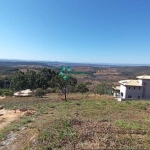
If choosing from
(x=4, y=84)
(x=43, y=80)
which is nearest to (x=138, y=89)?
(x=43, y=80)

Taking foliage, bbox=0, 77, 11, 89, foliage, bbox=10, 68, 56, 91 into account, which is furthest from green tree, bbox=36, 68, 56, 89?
foliage, bbox=0, 77, 11, 89

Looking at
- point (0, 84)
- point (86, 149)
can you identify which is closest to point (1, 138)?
point (86, 149)

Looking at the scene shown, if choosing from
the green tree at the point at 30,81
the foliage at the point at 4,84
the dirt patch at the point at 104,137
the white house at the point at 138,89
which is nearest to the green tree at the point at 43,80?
the green tree at the point at 30,81

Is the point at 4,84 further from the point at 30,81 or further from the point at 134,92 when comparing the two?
the point at 134,92

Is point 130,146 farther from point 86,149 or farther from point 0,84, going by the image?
point 0,84

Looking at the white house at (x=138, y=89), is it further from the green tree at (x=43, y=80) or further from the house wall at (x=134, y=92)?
the green tree at (x=43, y=80)

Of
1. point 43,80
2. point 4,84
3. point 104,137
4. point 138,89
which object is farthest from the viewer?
point 4,84

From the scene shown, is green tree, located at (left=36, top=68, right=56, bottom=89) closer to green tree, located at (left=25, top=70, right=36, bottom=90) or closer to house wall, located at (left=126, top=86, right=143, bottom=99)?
green tree, located at (left=25, top=70, right=36, bottom=90)

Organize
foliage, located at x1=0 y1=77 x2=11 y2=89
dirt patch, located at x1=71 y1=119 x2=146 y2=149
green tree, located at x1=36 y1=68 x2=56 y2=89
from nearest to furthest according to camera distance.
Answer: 1. dirt patch, located at x1=71 y1=119 x2=146 y2=149
2. green tree, located at x1=36 y1=68 x2=56 y2=89
3. foliage, located at x1=0 y1=77 x2=11 y2=89
